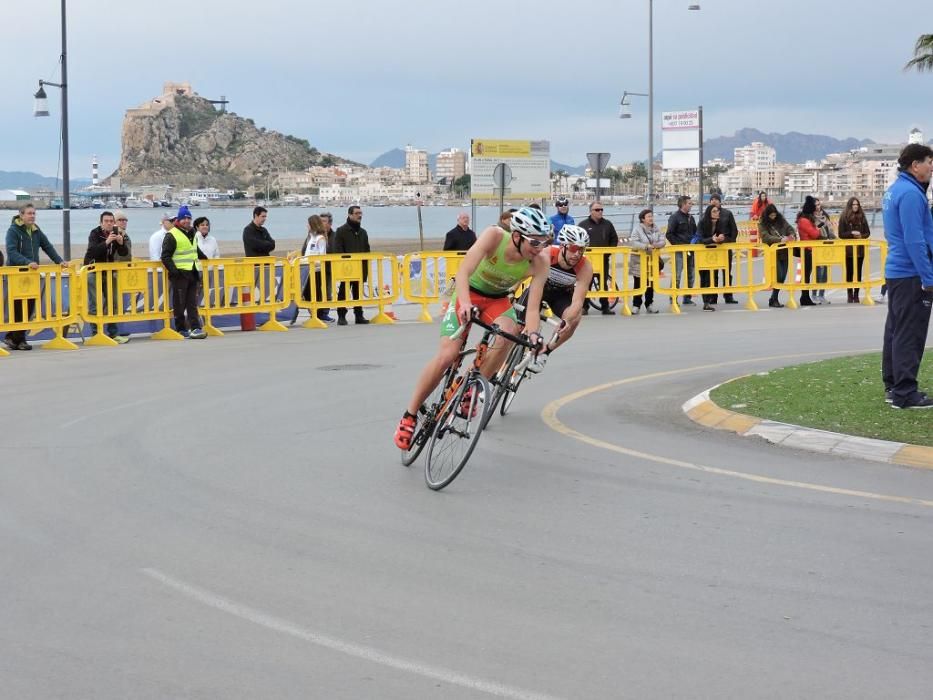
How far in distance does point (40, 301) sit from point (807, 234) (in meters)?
14.9

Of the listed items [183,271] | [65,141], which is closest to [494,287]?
[183,271]

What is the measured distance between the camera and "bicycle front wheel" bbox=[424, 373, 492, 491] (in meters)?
9.02

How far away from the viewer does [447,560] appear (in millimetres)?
7191

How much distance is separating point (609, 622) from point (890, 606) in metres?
1.34

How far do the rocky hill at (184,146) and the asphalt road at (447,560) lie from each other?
161 meters

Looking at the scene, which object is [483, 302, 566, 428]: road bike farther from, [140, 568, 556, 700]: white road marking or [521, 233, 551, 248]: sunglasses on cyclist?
[140, 568, 556, 700]: white road marking

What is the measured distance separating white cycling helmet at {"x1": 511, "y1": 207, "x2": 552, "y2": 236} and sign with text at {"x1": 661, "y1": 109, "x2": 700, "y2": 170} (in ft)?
136

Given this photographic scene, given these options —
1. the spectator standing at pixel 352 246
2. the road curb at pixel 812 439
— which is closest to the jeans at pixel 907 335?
the road curb at pixel 812 439

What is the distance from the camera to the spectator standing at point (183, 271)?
21031mm

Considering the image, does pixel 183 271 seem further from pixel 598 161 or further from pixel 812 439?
pixel 598 161

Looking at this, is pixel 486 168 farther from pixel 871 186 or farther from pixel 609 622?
pixel 871 186

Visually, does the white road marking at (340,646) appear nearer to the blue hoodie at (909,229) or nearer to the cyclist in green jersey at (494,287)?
the cyclist in green jersey at (494,287)

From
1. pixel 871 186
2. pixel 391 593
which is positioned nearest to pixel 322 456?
pixel 391 593

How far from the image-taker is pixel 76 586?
6.72m
